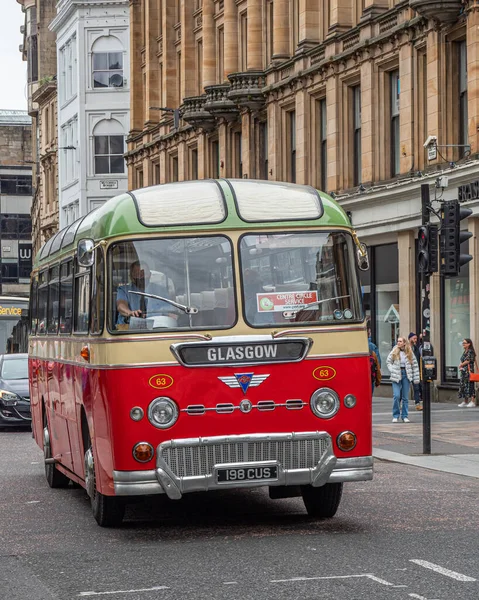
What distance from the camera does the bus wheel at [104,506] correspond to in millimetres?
11875

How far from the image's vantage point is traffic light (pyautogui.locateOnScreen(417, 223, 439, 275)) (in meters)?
19.0

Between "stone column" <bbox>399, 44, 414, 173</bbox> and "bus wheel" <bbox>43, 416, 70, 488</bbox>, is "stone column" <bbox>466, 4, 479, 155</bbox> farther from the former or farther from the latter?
"bus wheel" <bbox>43, 416, 70, 488</bbox>

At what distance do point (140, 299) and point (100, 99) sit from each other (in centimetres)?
5911

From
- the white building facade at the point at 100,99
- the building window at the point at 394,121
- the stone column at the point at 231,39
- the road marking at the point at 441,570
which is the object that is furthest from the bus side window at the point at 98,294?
the white building facade at the point at 100,99

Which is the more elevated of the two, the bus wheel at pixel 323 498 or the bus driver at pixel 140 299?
the bus driver at pixel 140 299

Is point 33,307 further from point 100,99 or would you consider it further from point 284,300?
point 100,99

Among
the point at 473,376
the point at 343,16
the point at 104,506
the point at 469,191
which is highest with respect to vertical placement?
the point at 343,16

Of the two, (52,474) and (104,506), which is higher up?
(104,506)

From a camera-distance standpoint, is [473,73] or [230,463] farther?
[473,73]

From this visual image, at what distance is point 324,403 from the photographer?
449 inches

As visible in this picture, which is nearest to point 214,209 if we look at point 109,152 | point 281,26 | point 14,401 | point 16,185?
point 14,401

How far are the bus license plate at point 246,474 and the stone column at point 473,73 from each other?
2108cm

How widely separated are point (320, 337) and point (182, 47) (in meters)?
43.0

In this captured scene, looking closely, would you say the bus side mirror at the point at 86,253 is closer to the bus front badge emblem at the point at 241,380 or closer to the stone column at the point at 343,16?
the bus front badge emblem at the point at 241,380
